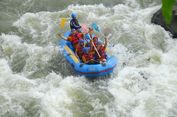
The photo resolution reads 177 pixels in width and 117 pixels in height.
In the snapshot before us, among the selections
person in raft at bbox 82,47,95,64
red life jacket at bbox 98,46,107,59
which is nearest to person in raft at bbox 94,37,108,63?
red life jacket at bbox 98,46,107,59

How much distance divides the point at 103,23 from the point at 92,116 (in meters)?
3.92

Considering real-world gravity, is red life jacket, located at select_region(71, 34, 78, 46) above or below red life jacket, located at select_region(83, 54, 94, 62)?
above

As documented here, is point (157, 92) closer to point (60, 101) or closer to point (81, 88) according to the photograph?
point (81, 88)

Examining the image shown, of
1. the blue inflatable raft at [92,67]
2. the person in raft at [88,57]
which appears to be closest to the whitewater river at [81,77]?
the blue inflatable raft at [92,67]

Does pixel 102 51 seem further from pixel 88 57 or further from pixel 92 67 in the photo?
pixel 92 67

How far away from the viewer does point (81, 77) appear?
664 cm

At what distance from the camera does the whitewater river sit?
5.82 metres

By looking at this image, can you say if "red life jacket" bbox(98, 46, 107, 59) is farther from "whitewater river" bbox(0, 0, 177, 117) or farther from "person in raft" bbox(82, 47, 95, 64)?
"whitewater river" bbox(0, 0, 177, 117)

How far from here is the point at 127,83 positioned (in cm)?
661

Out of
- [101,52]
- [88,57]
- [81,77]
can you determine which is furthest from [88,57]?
[81,77]

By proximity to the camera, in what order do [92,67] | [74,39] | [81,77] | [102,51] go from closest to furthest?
[92,67], [81,77], [102,51], [74,39]

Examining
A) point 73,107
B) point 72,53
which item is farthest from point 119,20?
point 73,107

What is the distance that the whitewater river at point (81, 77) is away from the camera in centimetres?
582

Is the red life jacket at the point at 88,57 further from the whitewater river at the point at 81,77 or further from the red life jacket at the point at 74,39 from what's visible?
the red life jacket at the point at 74,39
